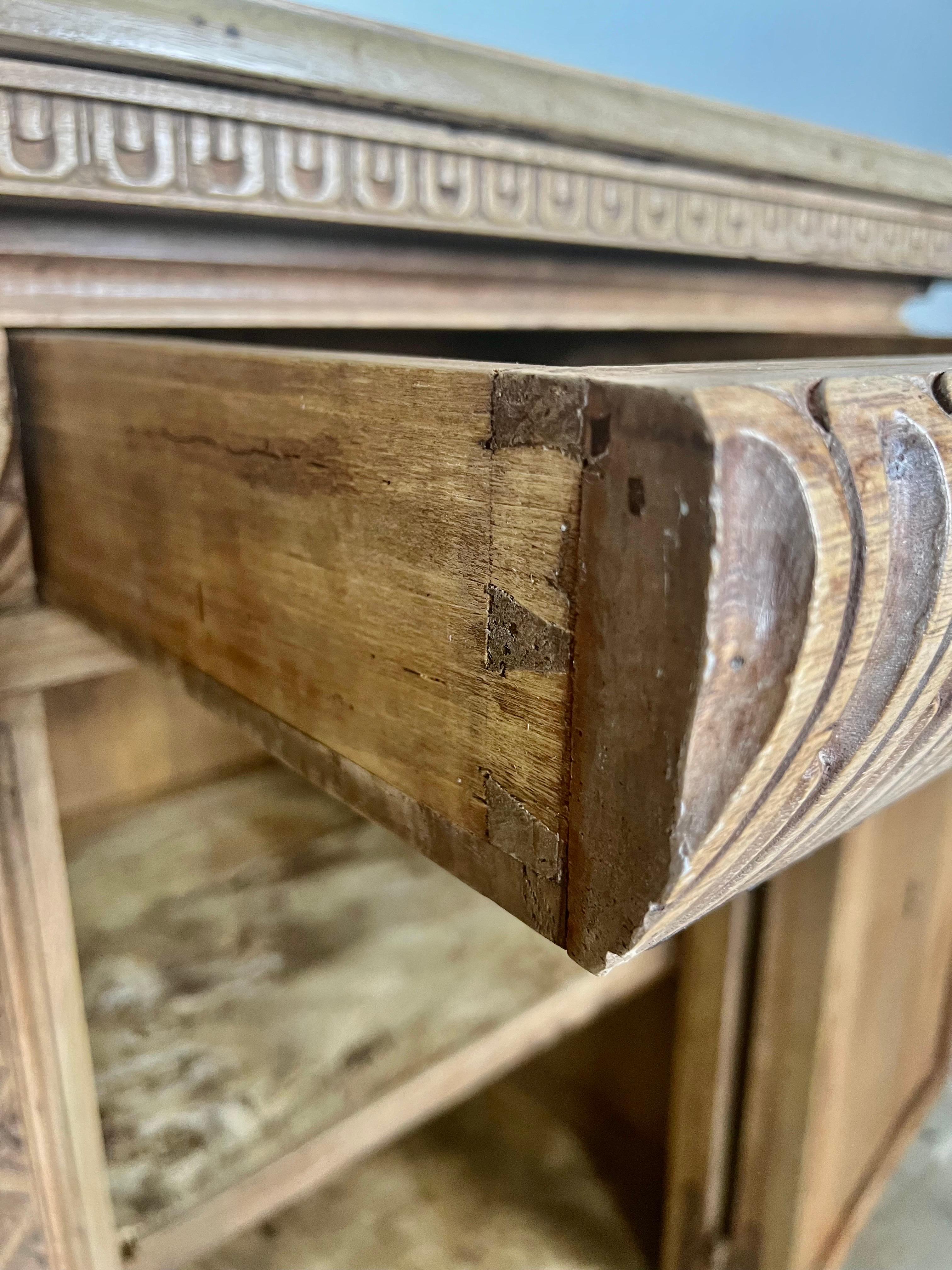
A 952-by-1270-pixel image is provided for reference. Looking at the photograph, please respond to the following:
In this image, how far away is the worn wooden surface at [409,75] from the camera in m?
0.35

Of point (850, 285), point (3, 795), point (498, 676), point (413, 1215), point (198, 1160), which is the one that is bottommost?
point (413, 1215)

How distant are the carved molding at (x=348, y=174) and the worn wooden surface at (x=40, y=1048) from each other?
9.4 inches

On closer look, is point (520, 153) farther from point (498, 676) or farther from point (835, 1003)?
point (835, 1003)

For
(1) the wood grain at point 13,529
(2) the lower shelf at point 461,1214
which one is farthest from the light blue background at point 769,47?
(2) the lower shelf at point 461,1214

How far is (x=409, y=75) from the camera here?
1.42 feet

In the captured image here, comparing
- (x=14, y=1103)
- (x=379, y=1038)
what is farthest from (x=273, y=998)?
(x=14, y=1103)

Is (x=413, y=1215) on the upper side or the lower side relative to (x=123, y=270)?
lower

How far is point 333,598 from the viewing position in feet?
0.83

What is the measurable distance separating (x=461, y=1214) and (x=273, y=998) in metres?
0.31

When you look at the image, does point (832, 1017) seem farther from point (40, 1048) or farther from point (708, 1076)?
point (40, 1048)

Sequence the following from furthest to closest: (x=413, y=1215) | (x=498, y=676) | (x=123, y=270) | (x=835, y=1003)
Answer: (x=413, y=1215) < (x=835, y=1003) < (x=123, y=270) < (x=498, y=676)

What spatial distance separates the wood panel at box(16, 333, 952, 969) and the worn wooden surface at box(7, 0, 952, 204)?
0.53ft

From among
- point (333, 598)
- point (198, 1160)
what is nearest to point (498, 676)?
point (333, 598)

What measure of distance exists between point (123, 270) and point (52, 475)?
10 cm
